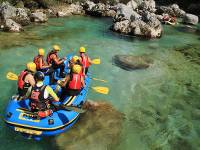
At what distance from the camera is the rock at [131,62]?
16.3 m

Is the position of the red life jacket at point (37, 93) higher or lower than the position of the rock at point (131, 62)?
higher

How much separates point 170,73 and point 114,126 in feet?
23.5

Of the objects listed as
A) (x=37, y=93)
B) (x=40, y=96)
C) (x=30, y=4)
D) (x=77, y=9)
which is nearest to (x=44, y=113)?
(x=40, y=96)

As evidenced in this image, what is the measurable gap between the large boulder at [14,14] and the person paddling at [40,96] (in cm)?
1631

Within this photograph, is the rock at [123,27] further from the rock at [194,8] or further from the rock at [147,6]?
the rock at [194,8]

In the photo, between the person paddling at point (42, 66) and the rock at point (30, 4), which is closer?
the person paddling at point (42, 66)

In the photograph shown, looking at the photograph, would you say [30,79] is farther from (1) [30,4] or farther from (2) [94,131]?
(1) [30,4]

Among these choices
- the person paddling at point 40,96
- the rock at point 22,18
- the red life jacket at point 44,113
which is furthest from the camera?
the rock at point 22,18

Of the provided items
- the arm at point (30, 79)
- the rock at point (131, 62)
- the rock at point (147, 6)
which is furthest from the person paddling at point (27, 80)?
the rock at point (147, 6)

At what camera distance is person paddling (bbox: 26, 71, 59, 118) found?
8.10m

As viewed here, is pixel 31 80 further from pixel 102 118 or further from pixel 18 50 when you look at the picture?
pixel 18 50

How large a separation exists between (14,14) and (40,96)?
18.1 m

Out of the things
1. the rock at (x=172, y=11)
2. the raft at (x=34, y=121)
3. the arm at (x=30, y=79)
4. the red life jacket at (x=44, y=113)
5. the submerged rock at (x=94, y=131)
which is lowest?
the submerged rock at (x=94, y=131)

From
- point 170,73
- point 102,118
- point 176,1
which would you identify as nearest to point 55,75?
point 102,118
